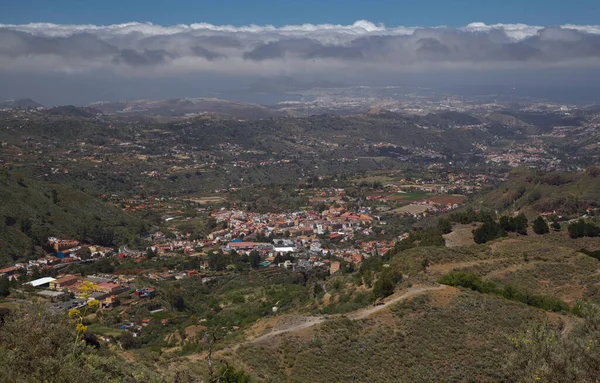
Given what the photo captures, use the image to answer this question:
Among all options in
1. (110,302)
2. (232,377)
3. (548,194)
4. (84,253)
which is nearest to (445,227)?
(110,302)

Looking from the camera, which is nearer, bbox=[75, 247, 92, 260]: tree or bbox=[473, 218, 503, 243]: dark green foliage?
bbox=[473, 218, 503, 243]: dark green foliage

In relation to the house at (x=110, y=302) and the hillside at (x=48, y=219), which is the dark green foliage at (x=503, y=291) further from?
the hillside at (x=48, y=219)

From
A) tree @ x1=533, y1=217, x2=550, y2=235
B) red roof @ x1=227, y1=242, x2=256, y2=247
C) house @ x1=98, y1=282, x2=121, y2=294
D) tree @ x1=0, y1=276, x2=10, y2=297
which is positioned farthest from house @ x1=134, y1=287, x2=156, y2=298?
tree @ x1=533, y1=217, x2=550, y2=235

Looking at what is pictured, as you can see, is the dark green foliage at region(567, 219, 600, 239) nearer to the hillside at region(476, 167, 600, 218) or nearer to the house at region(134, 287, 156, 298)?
the hillside at region(476, 167, 600, 218)

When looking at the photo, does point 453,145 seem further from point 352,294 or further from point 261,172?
point 352,294

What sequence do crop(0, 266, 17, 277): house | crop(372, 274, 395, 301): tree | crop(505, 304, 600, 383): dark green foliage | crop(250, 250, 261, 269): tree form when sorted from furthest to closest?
crop(250, 250, 261, 269): tree → crop(0, 266, 17, 277): house → crop(372, 274, 395, 301): tree → crop(505, 304, 600, 383): dark green foliage

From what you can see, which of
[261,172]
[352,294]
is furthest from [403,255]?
[261,172]

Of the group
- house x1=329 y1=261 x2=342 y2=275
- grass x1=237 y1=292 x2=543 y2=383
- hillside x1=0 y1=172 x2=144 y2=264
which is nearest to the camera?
grass x1=237 y1=292 x2=543 y2=383
